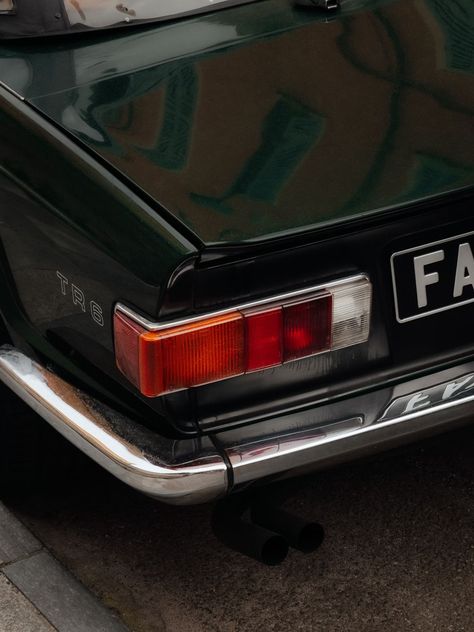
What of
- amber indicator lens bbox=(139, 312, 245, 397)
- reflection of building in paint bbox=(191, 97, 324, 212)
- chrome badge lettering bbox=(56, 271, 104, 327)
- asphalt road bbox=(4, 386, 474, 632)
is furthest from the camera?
asphalt road bbox=(4, 386, 474, 632)

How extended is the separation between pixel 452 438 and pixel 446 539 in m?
0.58

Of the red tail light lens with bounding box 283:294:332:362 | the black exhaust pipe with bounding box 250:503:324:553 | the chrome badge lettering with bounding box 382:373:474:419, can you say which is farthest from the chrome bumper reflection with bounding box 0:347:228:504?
the chrome badge lettering with bounding box 382:373:474:419

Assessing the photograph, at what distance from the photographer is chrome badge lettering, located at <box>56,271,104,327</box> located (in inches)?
98.8

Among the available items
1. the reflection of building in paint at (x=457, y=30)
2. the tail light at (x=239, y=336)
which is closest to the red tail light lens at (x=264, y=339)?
the tail light at (x=239, y=336)

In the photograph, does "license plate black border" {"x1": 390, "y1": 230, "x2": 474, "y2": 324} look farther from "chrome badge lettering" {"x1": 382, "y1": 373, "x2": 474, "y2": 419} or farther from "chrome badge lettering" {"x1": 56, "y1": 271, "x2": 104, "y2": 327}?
"chrome badge lettering" {"x1": 56, "y1": 271, "x2": 104, "y2": 327}

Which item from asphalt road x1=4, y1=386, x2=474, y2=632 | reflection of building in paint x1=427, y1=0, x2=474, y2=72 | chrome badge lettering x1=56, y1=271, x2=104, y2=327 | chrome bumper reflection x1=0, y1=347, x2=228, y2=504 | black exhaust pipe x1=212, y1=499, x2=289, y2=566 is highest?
reflection of building in paint x1=427, y1=0, x2=474, y2=72

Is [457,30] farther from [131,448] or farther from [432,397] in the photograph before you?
[131,448]

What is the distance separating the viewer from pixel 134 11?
10.1 ft

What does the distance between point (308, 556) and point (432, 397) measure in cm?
78

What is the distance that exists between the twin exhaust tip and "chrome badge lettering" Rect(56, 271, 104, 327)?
0.48 metres

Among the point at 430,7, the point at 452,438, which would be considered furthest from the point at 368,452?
the point at 430,7

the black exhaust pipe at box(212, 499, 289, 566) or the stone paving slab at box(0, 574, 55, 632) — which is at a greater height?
the black exhaust pipe at box(212, 499, 289, 566)

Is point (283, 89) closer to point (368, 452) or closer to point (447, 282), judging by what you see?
point (447, 282)

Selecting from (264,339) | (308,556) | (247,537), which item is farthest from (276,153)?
(308,556)
